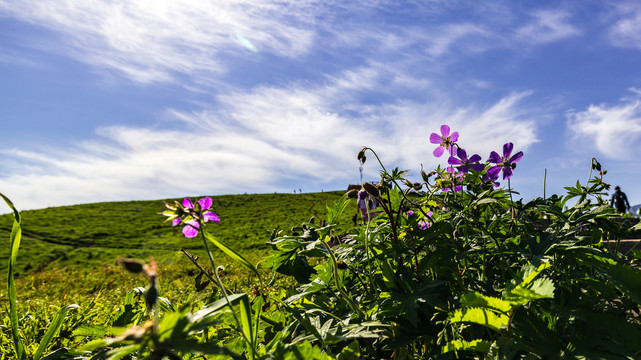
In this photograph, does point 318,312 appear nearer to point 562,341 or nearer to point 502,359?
point 502,359

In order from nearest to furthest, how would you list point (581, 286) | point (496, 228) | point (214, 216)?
point (214, 216) < point (581, 286) < point (496, 228)

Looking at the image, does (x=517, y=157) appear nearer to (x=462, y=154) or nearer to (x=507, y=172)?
(x=507, y=172)

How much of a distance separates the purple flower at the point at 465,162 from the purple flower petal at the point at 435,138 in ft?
0.95

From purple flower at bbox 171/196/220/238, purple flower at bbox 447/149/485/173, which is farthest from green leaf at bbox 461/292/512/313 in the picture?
purple flower at bbox 447/149/485/173

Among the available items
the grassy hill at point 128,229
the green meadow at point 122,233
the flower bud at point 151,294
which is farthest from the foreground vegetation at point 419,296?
the grassy hill at point 128,229

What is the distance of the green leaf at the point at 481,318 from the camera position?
88cm

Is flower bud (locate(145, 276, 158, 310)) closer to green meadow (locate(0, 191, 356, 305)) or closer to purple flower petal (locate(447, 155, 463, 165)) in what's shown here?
purple flower petal (locate(447, 155, 463, 165))

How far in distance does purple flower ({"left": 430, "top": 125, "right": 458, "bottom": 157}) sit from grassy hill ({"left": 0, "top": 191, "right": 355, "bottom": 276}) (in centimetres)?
976

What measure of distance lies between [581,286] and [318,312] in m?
0.90

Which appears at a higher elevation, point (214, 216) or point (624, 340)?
point (214, 216)

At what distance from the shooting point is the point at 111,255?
15.7 m

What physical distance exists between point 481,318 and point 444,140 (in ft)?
3.95

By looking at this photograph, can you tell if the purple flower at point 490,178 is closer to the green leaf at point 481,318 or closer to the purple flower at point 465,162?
the purple flower at point 465,162

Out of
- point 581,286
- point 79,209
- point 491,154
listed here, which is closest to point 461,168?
point 491,154
